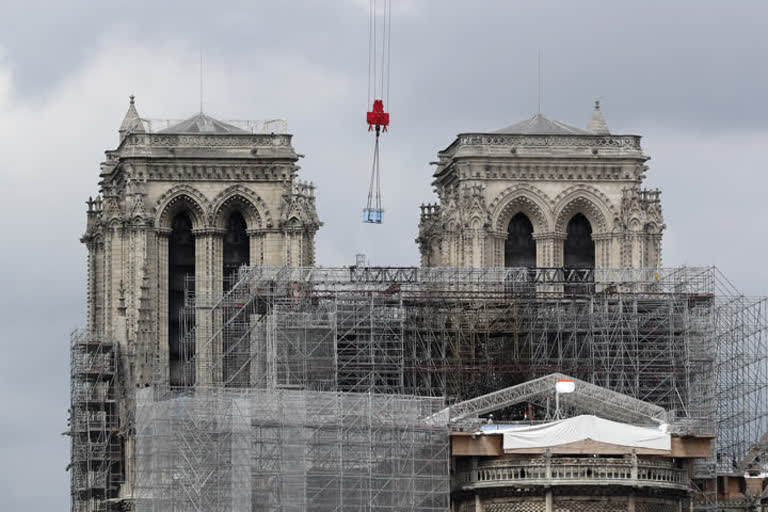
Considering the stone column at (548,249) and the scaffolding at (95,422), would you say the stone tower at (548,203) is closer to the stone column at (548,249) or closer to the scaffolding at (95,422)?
the stone column at (548,249)

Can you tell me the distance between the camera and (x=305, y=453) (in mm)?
158500

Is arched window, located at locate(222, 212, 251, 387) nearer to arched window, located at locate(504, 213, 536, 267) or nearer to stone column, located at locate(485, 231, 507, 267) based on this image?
stone column, located at locate(485, 231, 507, 267)

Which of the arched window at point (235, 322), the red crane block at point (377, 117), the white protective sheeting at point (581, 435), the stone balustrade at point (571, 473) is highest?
the red crane block at point (377, 117)

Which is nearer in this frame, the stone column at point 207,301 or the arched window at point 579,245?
the stone column at point 207,301

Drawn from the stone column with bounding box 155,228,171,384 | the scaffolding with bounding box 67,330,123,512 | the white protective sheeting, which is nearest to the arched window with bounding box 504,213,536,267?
the stone column with bounding box 155,228,171,384

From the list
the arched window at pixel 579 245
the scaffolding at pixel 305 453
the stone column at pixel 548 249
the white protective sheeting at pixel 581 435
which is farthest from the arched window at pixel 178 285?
the white protective sheeting at pixel 581 435

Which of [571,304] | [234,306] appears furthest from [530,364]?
[234,306]

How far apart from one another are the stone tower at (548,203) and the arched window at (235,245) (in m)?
9.96

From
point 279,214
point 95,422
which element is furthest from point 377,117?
point 95,422

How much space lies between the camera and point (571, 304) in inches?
6914

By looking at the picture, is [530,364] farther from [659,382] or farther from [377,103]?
[377,103]

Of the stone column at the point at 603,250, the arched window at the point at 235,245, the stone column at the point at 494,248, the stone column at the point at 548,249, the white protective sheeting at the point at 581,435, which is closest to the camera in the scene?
the white protective sheeting at the point at 581,435

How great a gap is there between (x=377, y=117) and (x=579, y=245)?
12155 millimetres

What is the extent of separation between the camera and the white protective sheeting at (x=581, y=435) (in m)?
161
